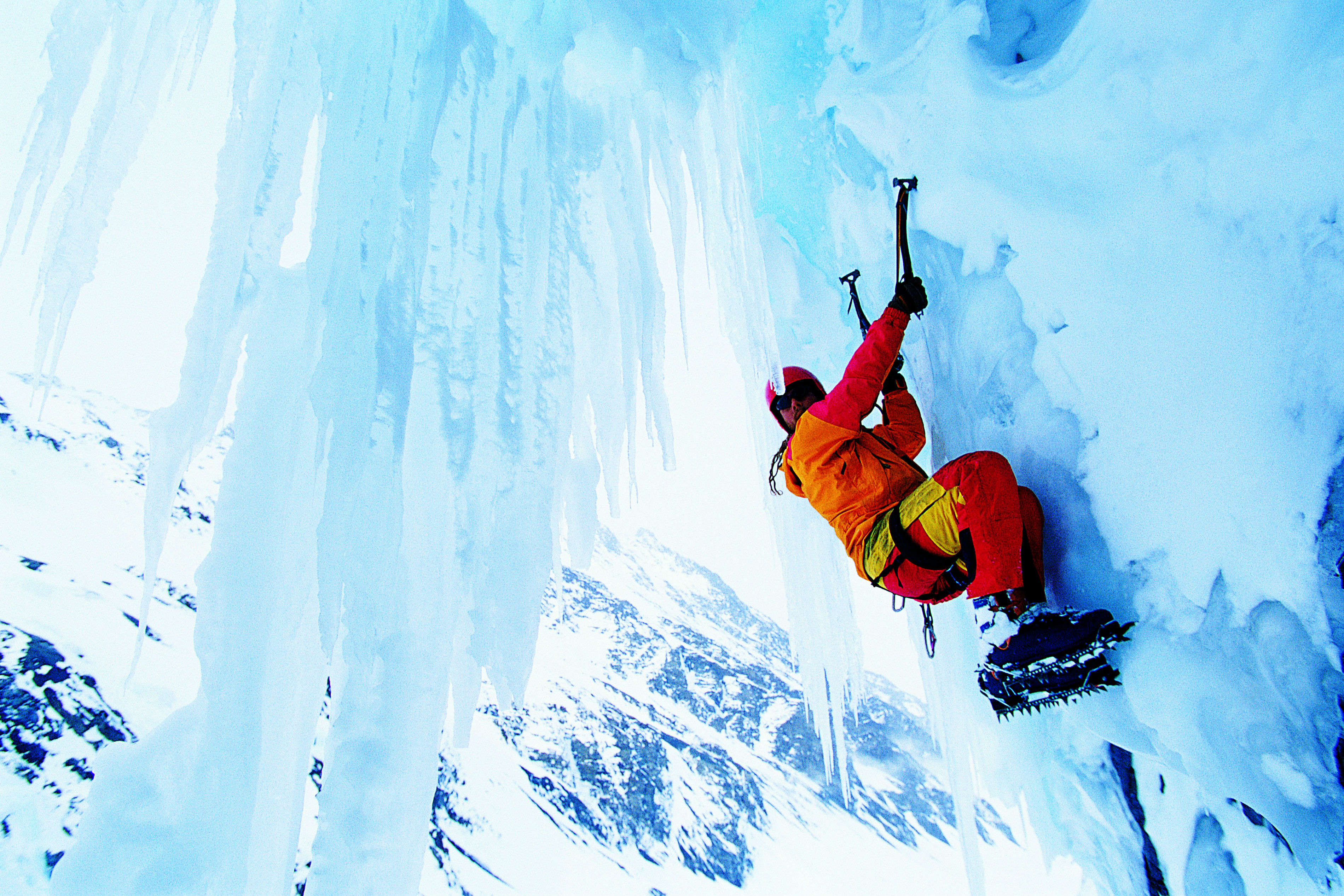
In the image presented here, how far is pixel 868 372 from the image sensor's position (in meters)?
2.18

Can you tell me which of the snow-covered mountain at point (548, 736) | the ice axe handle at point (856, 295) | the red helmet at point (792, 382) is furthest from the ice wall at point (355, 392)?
the ice axe handle at point (856, 295)

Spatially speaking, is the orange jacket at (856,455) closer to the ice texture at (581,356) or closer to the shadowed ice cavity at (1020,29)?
the ice texture at (581,356)

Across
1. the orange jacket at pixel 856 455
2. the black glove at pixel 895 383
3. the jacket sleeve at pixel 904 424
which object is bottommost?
the orange jacket at pixel 856 455

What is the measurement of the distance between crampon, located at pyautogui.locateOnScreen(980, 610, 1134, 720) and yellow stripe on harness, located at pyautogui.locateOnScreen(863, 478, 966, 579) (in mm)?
335

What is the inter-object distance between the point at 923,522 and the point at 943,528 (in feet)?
0.24

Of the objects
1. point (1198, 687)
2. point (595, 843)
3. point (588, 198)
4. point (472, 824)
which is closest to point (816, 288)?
point (588, 198)

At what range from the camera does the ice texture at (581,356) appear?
1.60 meters

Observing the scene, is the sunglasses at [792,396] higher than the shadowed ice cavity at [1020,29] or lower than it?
lower

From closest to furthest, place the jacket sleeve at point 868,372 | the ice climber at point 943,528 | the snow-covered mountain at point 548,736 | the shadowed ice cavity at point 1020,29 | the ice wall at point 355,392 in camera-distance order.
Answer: the ice wall at point 355,392 < the ice climber at point 943,528 < the jacket sleeve at point 868,372 < the shadowed ice cavity at point 1020,29 < the snow-covered mountain at point 548,736

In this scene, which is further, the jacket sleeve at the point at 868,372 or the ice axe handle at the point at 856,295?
→ the ice axe handle at the point at 856,295

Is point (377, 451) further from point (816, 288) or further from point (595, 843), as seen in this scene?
point (595, 843)

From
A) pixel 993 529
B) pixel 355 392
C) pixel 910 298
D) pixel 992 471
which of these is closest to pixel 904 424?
pixel 910 298

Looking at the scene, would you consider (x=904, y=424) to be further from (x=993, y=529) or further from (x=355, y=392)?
→ (x=355, y=392)

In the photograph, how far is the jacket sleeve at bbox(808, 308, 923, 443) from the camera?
2.17 meters
